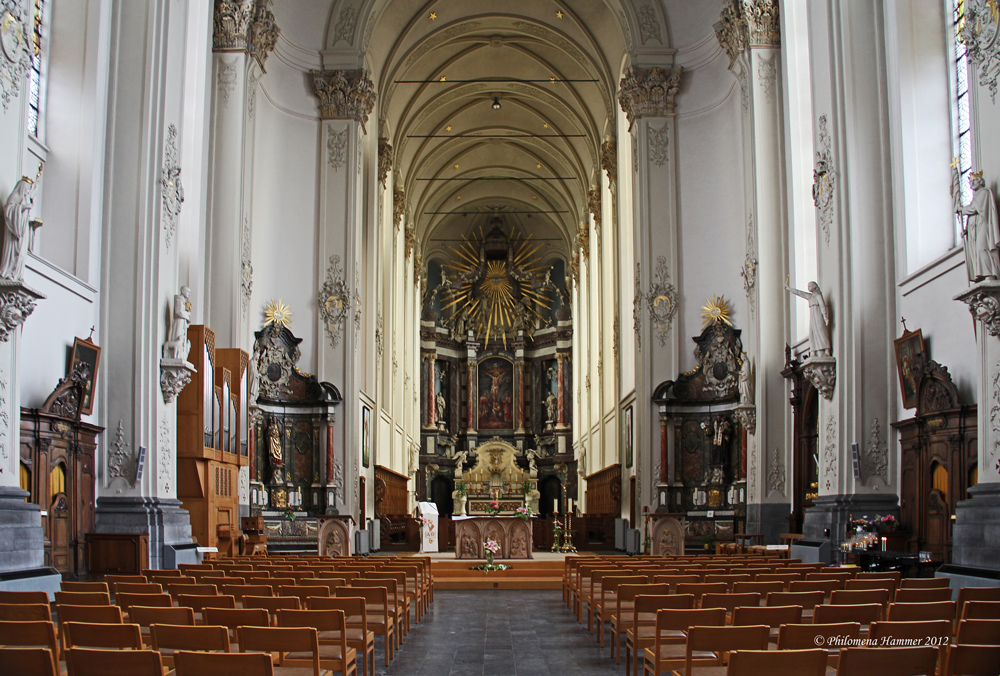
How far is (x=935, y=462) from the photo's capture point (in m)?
12.4

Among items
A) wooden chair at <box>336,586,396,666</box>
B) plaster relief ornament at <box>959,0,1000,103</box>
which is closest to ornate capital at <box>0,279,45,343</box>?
wooden chair at <box>336,586,396,666</box>

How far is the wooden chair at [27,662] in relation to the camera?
178 inches

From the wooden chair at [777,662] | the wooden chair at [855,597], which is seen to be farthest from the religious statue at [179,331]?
the wooden chair at [777,662]

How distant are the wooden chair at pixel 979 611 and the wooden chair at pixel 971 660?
3.69ft

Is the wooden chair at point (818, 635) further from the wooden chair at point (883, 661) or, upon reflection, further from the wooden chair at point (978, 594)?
the wooden chair at point (978, 594)

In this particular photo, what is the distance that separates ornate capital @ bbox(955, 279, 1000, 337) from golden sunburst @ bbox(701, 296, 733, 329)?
536 inches

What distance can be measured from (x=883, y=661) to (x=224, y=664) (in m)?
3.13

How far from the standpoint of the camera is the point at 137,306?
539 inches

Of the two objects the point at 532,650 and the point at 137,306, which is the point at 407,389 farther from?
the point at 532,650

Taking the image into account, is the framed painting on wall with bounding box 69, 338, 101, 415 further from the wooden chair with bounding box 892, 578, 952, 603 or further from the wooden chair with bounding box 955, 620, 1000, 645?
the wooden chair with bounding box 955, 620, 1000, 645

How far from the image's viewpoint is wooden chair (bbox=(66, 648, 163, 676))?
4465 millimetres

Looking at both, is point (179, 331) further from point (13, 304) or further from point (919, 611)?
point (919, 611)

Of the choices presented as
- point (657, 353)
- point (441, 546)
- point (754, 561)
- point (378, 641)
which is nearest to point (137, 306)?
point (378, 641)

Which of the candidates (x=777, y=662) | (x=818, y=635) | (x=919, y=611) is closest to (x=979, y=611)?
(x=919, y=611)
